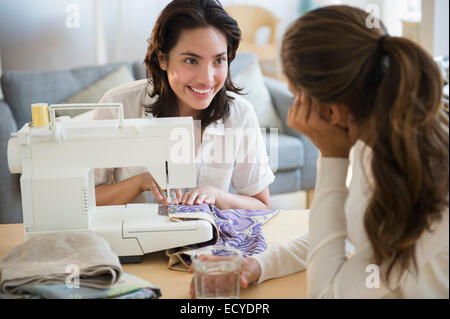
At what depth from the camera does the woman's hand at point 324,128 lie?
1.17 metres

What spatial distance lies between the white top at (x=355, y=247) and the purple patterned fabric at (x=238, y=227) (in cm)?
29

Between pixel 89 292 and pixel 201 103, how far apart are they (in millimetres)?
919

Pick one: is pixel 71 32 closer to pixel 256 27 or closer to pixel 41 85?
pixel 41 85

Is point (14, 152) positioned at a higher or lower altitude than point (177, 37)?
lower

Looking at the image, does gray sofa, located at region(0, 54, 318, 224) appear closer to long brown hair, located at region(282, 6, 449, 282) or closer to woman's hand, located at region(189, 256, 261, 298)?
woman's hand, located at region(189, 256, 261, 298)

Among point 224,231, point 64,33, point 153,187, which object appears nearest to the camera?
point 224,231

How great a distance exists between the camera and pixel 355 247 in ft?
3.69

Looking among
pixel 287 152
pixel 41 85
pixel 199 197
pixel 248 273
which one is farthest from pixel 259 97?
pixel 248 273

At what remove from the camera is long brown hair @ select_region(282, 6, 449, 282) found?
1.00 meters

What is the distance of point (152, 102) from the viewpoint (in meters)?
2.06

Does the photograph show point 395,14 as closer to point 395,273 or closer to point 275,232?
point 275,232

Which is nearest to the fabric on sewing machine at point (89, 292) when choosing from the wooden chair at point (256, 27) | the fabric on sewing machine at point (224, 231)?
the fabric on sewing machine at point (224, 231)

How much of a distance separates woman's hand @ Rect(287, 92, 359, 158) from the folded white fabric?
49 cm
